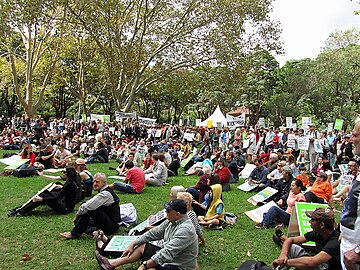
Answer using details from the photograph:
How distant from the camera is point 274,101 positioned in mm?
41281

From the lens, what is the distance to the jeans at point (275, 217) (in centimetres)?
709

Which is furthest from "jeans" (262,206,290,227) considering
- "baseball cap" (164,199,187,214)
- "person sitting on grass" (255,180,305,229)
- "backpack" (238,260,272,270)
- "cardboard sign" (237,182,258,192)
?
"cardboard sign" (237,182,258,192)

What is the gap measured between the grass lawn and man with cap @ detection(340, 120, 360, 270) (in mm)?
2429

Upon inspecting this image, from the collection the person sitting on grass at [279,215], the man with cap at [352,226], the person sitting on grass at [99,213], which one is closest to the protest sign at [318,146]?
the person sitting on grass at [279,215]

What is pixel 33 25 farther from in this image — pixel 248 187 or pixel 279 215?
pixel 279 215

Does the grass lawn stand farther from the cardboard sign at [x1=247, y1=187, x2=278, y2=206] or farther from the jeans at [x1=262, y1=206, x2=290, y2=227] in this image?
the cardboard sign at [x1=247, y1=187, x2=278, y2=206]

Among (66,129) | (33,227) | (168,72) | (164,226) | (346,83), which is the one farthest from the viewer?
(346,83)

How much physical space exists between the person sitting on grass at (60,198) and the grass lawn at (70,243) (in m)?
0.18

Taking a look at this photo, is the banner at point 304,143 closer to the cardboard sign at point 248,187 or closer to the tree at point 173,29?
the cardboard sign at point 248,187

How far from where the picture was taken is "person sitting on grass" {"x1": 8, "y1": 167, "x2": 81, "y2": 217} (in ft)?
24.1

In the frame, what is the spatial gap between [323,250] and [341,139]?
36.4 feet

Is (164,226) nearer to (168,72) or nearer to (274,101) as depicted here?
(168,72)

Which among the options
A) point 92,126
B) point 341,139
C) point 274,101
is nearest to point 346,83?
point 274,101

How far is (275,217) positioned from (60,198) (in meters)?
4.50
